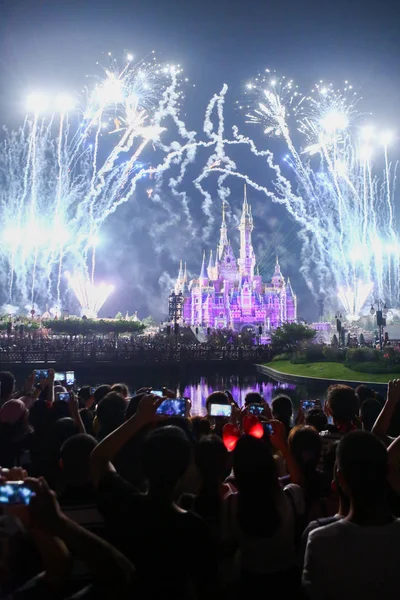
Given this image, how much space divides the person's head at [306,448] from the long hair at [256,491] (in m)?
1.23

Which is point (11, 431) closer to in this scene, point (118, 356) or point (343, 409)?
point (343, 409)

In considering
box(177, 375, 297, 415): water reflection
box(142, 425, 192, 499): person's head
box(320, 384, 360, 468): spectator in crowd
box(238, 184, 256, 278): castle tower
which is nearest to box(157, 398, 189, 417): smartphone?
box(320, 384, 360, 468): spectator in crowd

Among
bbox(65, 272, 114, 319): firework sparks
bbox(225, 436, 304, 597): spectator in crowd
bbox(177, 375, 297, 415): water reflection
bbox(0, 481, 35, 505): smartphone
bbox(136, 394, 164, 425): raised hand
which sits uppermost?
bbox(65, 272, 114, 319): firework sparks

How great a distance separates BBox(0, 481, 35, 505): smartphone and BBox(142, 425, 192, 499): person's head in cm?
69

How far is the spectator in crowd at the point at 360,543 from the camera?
2.41 m

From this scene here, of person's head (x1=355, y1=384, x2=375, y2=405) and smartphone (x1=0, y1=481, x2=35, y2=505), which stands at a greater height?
smartphone (x1=0, y1=481, x2=35, y2=505)

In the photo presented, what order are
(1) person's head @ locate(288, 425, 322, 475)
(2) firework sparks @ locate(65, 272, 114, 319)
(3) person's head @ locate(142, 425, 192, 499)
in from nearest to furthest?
1. (3) person's head @ locate(142, 425, 192, 499)
2. (1) person's head @ locate(288, 425, 322, 475)
3. (2) firework sparks @ locate(65, 272, 114, 319)

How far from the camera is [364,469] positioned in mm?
2561

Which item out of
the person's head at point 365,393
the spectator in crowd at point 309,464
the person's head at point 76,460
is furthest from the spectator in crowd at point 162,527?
the person's head at point 365,393

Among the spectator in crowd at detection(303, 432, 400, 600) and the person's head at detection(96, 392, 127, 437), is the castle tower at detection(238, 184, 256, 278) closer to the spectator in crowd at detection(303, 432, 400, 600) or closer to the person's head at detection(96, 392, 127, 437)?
the person's head at detection(96, 392, 127, 437)

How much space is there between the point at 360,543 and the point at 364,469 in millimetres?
373

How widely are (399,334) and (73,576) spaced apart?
83.1 m

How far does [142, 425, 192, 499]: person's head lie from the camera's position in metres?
2.66

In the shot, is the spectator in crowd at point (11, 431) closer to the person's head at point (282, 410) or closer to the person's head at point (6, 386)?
the person's head at point (6, 386)
